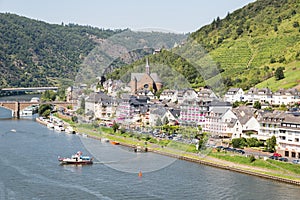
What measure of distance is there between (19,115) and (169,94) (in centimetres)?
955

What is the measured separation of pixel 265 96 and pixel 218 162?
8.77 m

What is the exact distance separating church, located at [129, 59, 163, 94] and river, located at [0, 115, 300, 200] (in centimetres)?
545

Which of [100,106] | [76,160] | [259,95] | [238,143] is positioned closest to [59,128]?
[100,106]

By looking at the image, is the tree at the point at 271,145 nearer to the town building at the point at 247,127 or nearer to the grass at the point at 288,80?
the town building at the point at 247,127

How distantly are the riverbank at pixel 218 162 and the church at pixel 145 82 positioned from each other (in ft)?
11.3

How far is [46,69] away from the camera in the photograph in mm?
58469

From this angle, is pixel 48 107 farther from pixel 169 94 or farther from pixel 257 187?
pixel 257 187

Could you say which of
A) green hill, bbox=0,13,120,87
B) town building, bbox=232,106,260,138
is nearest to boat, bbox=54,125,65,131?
town building, bbox=232,106,260,138

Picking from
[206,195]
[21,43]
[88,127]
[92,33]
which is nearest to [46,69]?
[21,43]

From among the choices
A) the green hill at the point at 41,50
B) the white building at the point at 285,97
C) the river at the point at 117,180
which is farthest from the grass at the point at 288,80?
the green hill at the point at 41,50

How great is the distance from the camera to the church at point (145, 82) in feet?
70.5

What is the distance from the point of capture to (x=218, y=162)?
14.2m

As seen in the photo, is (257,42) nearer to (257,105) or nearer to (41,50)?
(257,105)

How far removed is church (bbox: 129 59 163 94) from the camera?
21489 mm
